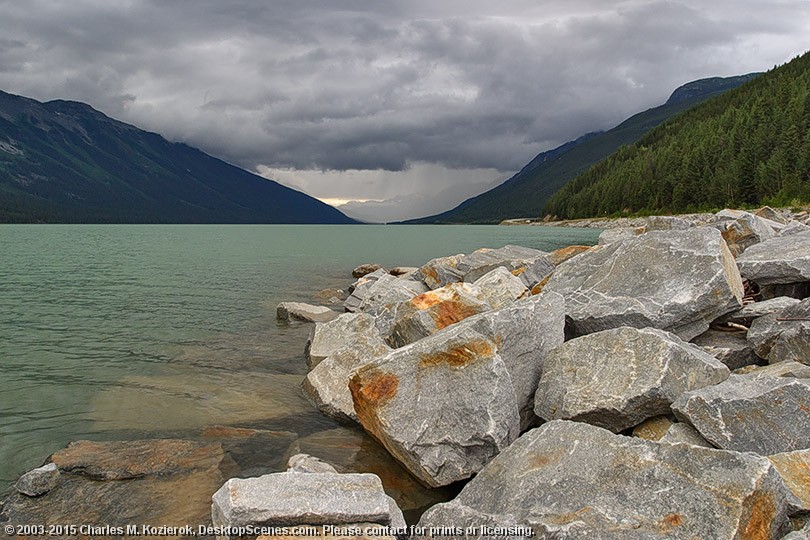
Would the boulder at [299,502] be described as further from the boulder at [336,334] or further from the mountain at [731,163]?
the mountain at [731,163]

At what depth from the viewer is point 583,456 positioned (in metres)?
5.58

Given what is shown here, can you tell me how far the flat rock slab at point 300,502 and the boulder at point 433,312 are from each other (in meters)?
5.18

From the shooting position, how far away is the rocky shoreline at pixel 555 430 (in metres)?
5.01

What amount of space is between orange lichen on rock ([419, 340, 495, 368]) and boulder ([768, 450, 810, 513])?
11.0 ft

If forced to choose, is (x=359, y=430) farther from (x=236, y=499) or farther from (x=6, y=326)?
(x=6, y=326)

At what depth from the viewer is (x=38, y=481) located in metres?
7.46

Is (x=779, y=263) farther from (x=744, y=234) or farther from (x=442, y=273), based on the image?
(x=442, y=273)

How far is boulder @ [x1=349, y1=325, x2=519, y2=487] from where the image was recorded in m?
7.09

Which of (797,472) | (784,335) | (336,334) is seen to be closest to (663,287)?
(784,335)

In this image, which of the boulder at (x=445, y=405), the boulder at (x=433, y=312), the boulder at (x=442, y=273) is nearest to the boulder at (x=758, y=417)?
the boulder at (x=445, y=405)

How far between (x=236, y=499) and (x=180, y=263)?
41.9m

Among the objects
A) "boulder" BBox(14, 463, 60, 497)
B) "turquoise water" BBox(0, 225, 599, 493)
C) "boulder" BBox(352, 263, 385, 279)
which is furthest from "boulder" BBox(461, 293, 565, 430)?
"boulder" BBox(352, 263, 385, 279)

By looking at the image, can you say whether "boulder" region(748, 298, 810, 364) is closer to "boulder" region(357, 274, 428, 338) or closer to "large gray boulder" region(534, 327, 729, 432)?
"large gray boulder" region(534, 327, 729, 432)

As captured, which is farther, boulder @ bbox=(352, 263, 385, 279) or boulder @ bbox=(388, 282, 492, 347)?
boulder @ bbox=(352, 263, 385, 279)
